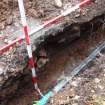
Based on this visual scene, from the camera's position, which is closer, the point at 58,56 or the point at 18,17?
the point at 18,17

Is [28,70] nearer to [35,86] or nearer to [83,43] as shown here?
[35,86]

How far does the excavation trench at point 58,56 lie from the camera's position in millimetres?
3676

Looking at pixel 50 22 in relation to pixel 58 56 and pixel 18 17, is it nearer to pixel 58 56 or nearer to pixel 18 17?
pixel 18 17

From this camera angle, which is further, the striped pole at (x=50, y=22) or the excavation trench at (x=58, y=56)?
the excavation trench at (x=58, y=56)

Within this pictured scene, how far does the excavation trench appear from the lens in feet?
12.1

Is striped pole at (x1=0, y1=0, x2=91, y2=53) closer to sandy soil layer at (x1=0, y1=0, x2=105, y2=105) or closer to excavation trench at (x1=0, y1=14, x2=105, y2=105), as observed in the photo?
sandy soil layer at (x1=0, y1=0, x2=105, y2=105)

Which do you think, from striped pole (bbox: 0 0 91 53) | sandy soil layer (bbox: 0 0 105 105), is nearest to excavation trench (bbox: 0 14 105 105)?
sandy soil layer (bbox: 0 0 105 105)

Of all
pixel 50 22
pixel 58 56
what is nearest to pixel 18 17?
pixel 50 22

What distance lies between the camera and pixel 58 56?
13.6 feet

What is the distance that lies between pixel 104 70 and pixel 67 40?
632 millimetres

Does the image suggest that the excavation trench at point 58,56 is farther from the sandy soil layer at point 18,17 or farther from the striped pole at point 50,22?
the striped pole at point 50,22

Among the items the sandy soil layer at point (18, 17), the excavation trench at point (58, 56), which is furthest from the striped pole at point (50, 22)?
the excavation trench at point (58, 56)

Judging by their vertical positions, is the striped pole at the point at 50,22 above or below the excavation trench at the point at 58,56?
above

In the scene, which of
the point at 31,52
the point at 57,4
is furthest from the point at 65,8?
the point at 31,52
